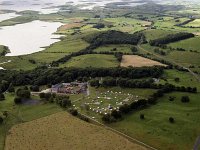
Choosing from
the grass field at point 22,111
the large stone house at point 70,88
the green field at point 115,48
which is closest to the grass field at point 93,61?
the green field at point 115,48

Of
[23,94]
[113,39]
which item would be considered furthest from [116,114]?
[113,39]

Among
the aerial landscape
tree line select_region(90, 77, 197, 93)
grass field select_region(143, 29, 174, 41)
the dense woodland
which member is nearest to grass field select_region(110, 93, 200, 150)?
the aerial landscape

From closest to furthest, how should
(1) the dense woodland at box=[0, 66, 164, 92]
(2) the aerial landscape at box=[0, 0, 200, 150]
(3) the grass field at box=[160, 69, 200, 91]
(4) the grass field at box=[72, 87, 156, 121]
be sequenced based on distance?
(2) the aerial landscape at box=[0, 0, 200, 150], (4) the grass field at box=[72, 87, 156, 121], (3) the grass field at box=[160, 69, 200, 91], (1) the dense woodland at box=[0, 66, 164, 92]

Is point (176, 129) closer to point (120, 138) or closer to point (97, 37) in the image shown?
point (120, 138)

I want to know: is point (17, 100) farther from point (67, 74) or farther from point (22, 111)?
point (67, 74)

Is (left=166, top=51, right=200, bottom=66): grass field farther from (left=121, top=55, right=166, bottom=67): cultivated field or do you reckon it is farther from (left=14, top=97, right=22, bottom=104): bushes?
(left=14, top=97, right=22, bottom=104): bushes

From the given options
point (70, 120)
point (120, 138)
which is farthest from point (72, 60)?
point (120, 138)

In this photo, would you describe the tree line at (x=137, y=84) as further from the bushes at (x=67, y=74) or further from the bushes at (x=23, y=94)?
the bushes at (x=23, y=94)
